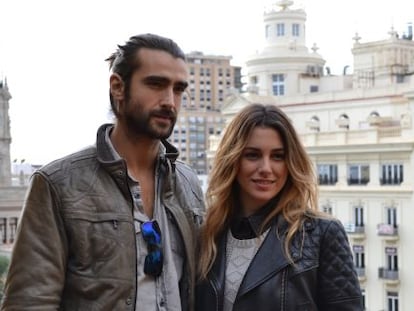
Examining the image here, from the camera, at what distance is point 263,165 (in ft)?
12.4

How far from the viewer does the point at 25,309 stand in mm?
3271

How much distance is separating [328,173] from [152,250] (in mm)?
31639

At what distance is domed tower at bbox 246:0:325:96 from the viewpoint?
130 ft

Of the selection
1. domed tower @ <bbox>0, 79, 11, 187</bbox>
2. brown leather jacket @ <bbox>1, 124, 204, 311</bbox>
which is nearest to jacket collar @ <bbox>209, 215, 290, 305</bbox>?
brown leather jacket @ <bbox>1, 124, 204, 311</bbox>

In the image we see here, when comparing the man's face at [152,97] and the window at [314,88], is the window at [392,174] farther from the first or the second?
the man's face at [152,97]

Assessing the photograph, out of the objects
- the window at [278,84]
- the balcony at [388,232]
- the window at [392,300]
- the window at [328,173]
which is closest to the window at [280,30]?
the window at [278,84]

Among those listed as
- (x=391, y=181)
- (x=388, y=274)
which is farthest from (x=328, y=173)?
(x=388, y=274)

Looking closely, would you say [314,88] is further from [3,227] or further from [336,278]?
[336,278]

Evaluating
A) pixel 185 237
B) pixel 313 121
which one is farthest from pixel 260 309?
pixel 313 121

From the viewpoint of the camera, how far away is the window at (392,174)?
32.2 m

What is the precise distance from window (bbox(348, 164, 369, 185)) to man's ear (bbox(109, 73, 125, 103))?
29.9 meters

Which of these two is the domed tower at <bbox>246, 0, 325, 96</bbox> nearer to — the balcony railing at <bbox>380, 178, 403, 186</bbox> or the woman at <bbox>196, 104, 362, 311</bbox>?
the balcony railing at <bbox>380, 178, 403, 186</bbox>

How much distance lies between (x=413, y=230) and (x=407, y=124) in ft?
11.0

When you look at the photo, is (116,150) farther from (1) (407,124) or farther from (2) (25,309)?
(1) (407,124)
